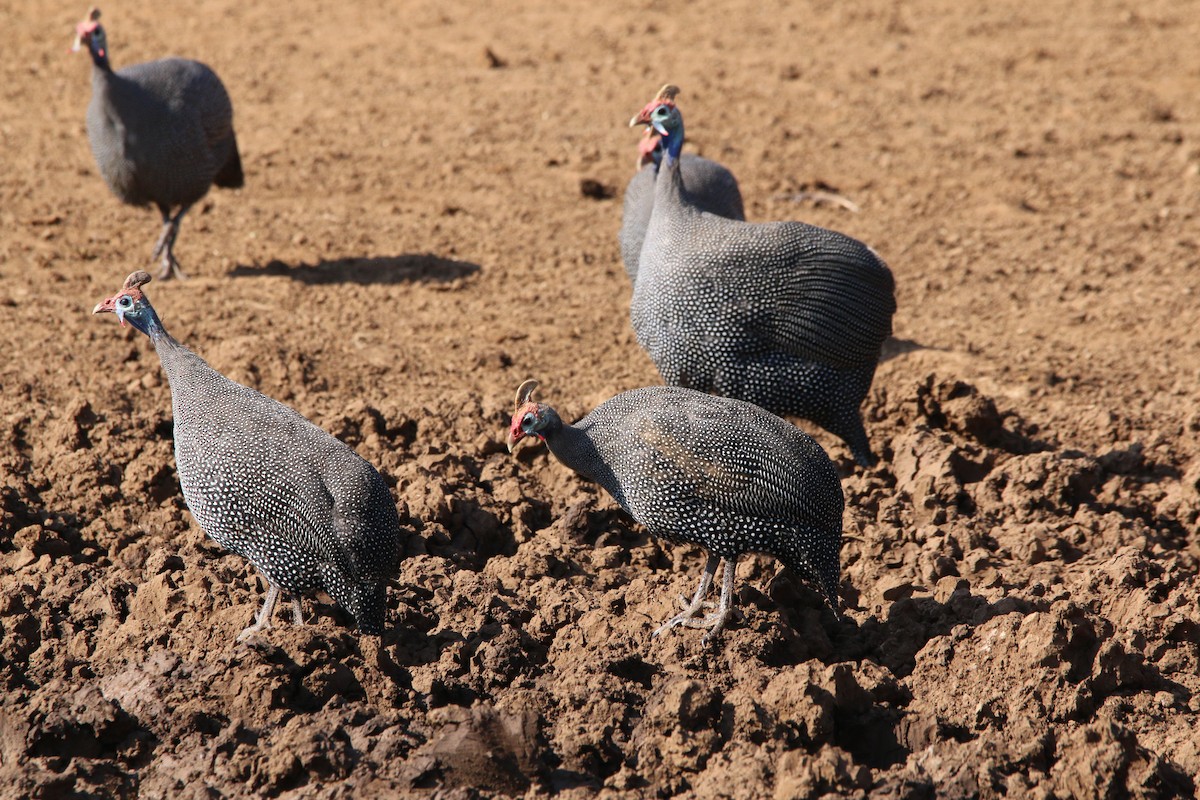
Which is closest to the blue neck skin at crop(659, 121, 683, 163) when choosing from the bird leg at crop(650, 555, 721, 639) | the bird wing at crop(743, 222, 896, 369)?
the bird wing at crop(743, 222, 896, 369)

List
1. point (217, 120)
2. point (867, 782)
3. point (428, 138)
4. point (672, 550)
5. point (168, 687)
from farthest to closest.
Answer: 1. point (428, 138)
2. point (217, 120)
3. point (672, 550)
4. point (168, 687)
5. point (867, 782)

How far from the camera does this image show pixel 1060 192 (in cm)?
915

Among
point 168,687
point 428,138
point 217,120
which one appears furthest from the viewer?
point 428,138

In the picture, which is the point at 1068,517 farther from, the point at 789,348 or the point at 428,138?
the point at 428,138

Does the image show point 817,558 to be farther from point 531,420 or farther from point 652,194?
point 652,194

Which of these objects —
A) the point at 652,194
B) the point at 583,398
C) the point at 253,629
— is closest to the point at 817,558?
the point at 253,629

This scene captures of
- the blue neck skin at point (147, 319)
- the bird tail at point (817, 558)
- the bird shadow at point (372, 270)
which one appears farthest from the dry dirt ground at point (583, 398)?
the blue neck skin at point (147, 319)

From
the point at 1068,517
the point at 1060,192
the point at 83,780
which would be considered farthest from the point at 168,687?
the point at 1060,192

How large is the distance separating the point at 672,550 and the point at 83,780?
2.32 meters

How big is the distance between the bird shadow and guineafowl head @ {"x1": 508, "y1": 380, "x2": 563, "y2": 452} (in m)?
3.13

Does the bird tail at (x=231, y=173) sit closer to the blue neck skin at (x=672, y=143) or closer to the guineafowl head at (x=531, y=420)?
the blue neck skin at (x=672, y=143)

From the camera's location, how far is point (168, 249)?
7.70 metres

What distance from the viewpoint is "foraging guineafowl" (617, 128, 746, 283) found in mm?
6809

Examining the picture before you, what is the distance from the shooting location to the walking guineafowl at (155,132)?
767cm
